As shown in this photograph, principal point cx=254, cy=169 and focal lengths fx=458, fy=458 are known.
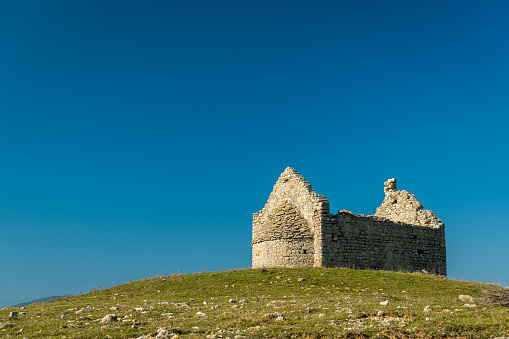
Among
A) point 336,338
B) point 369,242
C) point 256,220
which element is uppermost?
point 256,220

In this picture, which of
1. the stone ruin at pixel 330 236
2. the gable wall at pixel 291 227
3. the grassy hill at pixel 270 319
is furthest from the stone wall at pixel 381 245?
the grassy hill at pixel 270 319

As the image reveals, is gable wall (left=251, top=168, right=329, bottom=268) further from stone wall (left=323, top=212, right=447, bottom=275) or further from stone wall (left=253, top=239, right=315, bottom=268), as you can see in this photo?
stone wall (left=323, top=212, right=447, bottom=275)

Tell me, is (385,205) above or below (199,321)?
above

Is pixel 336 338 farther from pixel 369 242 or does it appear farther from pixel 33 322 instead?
pixel 369 242

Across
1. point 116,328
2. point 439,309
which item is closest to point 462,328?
point 439,309

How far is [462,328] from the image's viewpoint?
9992mm

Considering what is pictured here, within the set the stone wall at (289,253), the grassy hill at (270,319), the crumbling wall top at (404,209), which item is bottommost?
the grassy hill at (270,319)

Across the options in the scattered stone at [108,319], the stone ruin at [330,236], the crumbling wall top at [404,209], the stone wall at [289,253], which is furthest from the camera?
the crumbling wall top at [404,209]

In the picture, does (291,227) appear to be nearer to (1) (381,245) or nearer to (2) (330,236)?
(2) (330,236)

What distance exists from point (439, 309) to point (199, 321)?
6.68 m

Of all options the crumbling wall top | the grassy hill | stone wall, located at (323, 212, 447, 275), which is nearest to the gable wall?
stone wall, located at (323, 212, 447, 275)

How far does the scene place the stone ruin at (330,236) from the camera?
2905 centimetres

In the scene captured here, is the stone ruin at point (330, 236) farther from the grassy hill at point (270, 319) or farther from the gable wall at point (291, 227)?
the grassy hill at point (270, 319)

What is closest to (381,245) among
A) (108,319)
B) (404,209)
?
(404,209)
